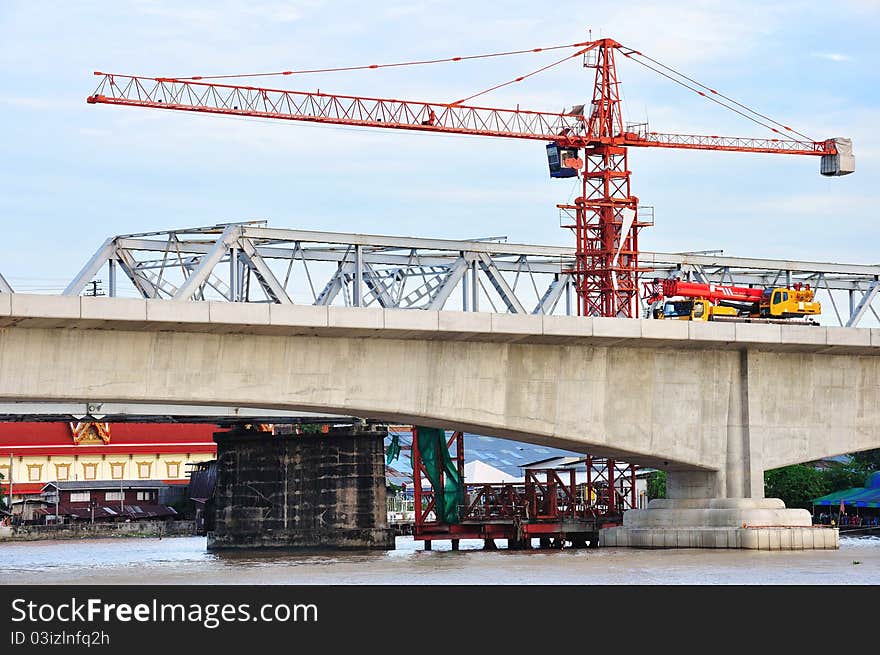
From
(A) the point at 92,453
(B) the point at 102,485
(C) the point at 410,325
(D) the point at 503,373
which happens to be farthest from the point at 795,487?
(A) the point at 92,453

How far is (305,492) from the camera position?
3036 inches

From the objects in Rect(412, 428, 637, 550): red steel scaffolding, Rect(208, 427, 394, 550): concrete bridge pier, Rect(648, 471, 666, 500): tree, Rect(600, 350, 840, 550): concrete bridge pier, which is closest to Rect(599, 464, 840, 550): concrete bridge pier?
Rect(600, 350, 840, 550): concrete bridge pier

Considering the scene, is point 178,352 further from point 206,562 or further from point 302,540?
point 302,540

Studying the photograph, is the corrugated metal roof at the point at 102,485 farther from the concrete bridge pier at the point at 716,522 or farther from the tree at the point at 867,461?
the concrete bridge pier at the point at 716,522

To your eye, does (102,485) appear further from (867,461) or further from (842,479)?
(842,479)

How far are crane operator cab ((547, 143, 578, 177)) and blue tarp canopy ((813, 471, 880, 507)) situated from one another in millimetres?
22892

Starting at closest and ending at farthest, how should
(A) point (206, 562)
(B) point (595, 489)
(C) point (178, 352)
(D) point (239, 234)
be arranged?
(C) point (178, 352) → (D) point (239, 234) → (A) point (206, 562) → (B) point (595, 489)

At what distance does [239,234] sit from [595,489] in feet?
91.8

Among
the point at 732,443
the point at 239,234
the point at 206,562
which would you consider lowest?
the point at 206,562

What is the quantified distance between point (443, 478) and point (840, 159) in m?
45.0

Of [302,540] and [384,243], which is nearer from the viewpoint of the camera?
[384,243]

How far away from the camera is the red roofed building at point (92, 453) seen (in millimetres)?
138500
